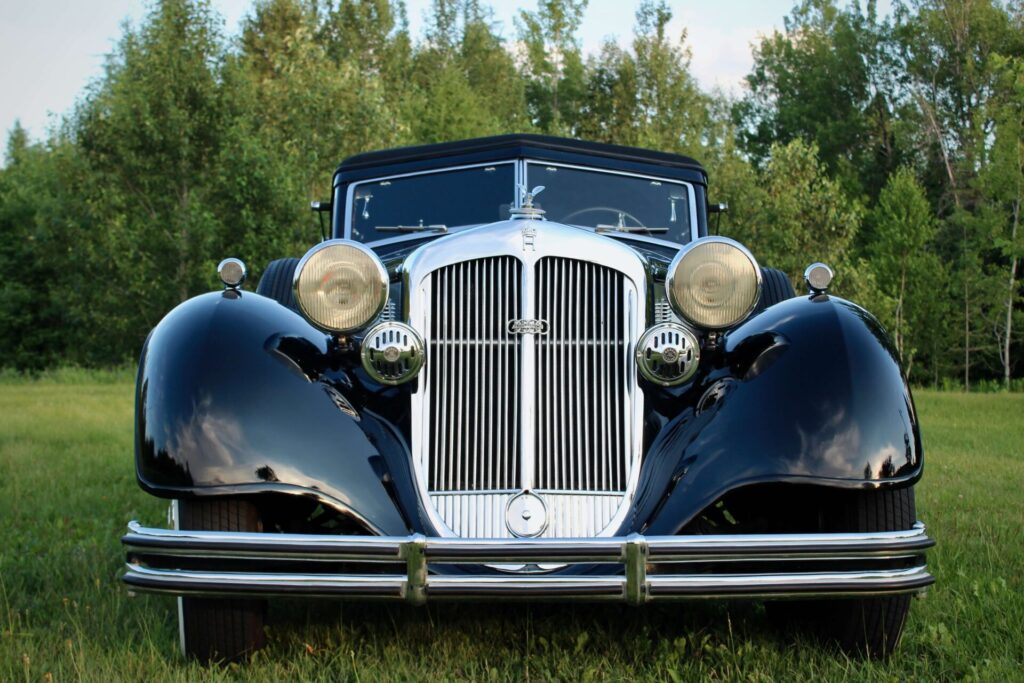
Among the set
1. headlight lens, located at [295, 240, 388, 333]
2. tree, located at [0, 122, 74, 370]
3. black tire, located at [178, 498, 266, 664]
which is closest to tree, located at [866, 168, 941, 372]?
tree, located at [0, 122, 74, 370]

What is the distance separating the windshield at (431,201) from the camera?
15.5 ft

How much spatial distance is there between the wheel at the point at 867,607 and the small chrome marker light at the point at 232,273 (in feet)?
6.59

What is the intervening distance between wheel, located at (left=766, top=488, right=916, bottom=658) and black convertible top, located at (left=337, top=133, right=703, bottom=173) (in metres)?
2.31

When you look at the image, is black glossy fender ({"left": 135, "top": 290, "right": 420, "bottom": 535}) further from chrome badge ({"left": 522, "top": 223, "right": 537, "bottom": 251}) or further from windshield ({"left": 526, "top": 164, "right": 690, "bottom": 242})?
windshield ({"left": 526, "top": 164, "right": 690, "bottom": 242})

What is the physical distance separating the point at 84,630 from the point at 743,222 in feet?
84.2

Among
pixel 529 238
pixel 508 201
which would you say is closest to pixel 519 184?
pixel 508 201

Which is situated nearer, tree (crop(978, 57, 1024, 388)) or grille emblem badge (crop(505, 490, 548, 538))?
grille emblem badge (crop(505, 490, 548, 538))

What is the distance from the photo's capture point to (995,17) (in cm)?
3139

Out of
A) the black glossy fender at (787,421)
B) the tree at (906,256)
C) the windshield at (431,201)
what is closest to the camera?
the black glossy fender at (787,421)

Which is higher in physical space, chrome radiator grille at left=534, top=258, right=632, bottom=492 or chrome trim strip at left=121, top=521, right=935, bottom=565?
chrome radiator grille at left=534, top=258, right=632, bottom=492

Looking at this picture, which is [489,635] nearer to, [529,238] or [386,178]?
[529,238]

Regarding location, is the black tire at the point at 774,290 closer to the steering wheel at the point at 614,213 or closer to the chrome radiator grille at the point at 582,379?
the steering wheel at the point at 614,213

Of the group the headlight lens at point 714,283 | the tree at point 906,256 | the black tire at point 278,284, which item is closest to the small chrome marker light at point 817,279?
the headlight lens at point 714,283

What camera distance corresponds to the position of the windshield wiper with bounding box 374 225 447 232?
14.7ft
